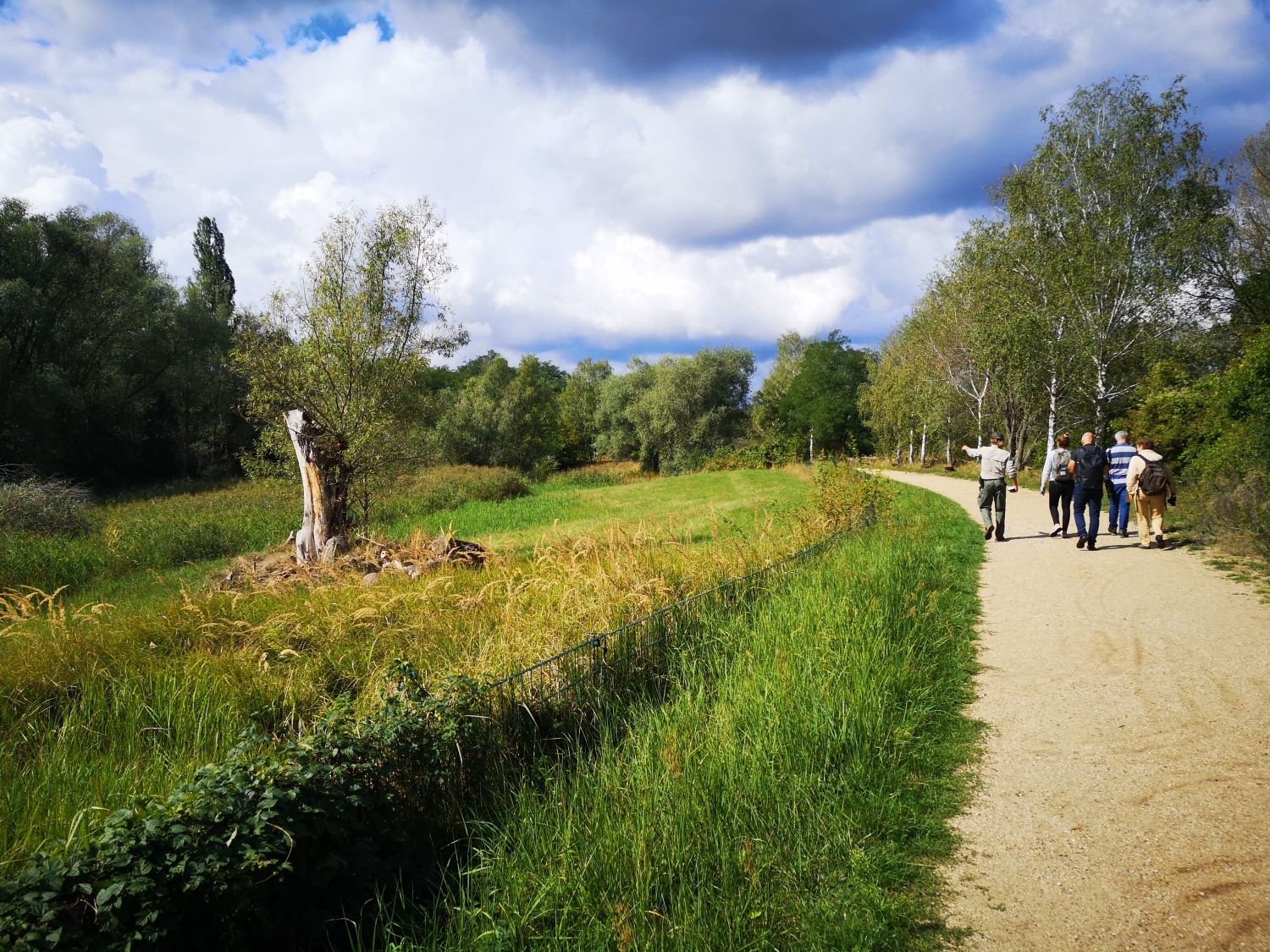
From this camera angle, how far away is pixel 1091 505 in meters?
12.0

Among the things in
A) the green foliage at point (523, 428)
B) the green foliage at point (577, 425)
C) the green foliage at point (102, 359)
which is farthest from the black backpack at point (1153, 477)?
the green foliage at point (577, 425)

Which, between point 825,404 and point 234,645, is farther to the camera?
point 825,404

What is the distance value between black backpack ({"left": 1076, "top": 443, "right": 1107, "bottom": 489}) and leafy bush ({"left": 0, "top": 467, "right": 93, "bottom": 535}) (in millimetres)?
22526

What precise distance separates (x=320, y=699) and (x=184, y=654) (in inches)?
67.9

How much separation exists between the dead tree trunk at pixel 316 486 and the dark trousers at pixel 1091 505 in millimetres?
13151

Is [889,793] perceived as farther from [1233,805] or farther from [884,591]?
[884,591]

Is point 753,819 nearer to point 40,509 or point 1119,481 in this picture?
point 1119,481

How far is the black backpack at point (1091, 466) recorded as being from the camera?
39.3 ft

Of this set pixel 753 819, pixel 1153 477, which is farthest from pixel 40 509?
pixel 1153 477

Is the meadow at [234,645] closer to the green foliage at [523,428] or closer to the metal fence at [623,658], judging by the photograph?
the metal fence at [623,658]

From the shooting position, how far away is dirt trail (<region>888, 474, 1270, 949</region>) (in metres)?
3.41

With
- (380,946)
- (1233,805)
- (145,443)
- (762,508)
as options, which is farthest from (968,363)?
(145,443)

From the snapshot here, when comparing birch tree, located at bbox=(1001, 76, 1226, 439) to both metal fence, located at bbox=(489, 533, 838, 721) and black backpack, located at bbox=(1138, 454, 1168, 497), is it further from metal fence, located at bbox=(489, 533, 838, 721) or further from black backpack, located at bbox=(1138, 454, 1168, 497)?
metal fence, located at bbox=(489, 533, 838, 721)

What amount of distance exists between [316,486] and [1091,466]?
45.6ft
